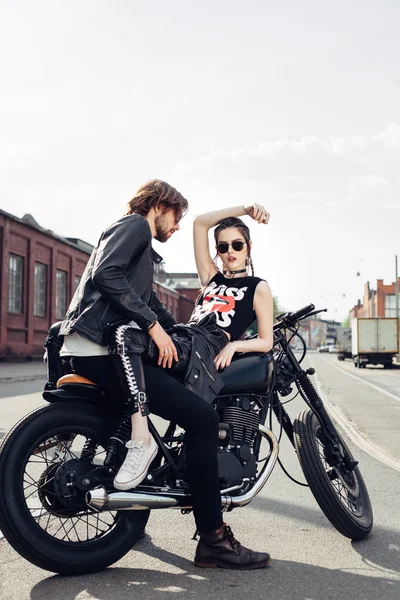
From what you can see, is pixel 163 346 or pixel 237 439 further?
pixel 237 439

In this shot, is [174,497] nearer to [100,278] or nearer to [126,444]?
[126,444]

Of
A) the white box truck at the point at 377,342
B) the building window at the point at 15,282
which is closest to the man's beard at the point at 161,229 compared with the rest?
the building window at the point at 15,282

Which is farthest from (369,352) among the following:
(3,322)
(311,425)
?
(311,425)

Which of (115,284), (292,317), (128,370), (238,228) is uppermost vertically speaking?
(238,228)

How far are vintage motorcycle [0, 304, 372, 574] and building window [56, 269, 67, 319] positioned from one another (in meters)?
41.2

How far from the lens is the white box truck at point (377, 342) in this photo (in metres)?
39.8

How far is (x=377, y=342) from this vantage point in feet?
132

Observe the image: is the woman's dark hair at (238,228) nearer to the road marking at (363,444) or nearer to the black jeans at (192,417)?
the black jeans at (192,417)

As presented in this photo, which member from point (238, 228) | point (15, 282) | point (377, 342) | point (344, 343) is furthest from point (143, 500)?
point (344, 343)

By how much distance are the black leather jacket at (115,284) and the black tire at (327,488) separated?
1.14 metres

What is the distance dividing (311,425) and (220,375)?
696 mm

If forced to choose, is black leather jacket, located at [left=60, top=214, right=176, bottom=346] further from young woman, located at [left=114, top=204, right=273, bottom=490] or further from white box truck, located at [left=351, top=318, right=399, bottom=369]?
white box truck, located at [left=351, top=318, right=399, bottom=369]

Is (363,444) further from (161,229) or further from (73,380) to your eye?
(73,380)

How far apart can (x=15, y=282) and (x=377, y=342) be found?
20.2m
